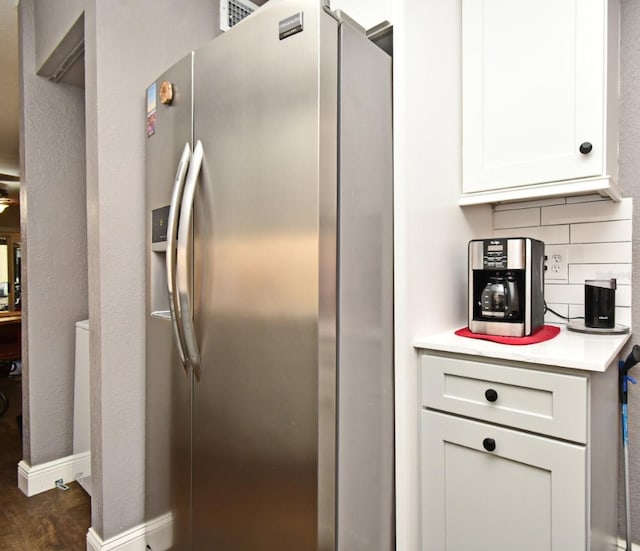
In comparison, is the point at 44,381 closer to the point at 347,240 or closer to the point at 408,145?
the point at 347,240

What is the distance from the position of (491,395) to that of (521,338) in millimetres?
244

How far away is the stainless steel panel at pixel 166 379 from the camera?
1.39m

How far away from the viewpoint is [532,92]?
1.39 m

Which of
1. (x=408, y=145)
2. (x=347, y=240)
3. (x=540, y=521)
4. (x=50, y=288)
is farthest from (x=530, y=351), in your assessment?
(x=50, y=288)

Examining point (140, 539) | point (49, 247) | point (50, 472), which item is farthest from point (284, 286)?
point (50, 472)

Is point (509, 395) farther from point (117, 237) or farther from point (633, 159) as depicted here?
point (117, 237)

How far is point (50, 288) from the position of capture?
228cm

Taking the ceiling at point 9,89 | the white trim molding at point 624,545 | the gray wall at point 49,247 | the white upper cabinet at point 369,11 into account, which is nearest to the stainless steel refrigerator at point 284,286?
the white upper cabinet at point 369,11

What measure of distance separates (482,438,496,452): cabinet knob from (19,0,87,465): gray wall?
2239mm

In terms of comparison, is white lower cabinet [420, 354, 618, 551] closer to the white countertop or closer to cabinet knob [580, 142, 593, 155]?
the white countertop

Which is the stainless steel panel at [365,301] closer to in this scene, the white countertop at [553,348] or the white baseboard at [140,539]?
the white countertop at [553,348]

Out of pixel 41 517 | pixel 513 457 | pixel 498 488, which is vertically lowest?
pixel 41 517

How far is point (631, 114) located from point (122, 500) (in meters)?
2.44

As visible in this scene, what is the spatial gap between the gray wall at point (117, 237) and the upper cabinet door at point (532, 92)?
1289mm
